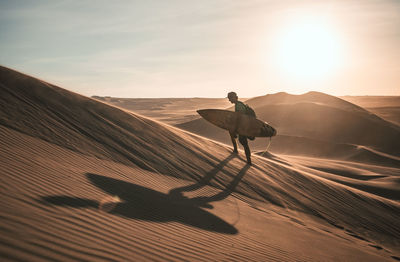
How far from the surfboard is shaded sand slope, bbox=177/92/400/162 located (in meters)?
16.6

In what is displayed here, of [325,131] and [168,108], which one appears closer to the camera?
[325,131]

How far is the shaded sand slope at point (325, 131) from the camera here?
1030 inches

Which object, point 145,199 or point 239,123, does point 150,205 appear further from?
point 239,123

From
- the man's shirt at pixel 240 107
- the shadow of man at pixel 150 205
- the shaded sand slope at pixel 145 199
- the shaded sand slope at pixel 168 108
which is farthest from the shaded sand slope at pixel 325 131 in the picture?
the shadow of man at pixel 150 205

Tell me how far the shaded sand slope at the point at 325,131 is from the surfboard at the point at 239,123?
16.6m

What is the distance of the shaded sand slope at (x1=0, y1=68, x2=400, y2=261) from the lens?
2967 millimetres

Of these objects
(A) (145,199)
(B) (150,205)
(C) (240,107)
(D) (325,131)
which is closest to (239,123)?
(C) (240,107)

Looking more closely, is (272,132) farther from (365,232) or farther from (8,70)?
(8,70)

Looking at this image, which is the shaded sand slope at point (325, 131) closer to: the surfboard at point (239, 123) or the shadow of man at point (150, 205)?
the surfboard at point (239, 123)

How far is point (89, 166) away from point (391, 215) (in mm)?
9779

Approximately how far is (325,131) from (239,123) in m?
24.4

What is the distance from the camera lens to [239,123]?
9555 millimetres

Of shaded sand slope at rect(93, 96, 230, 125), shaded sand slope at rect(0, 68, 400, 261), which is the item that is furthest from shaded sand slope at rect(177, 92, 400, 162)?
shaded sand slope at rect(0, 68, 400, 261)

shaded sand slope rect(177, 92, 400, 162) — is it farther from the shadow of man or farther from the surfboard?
the shadow of man
